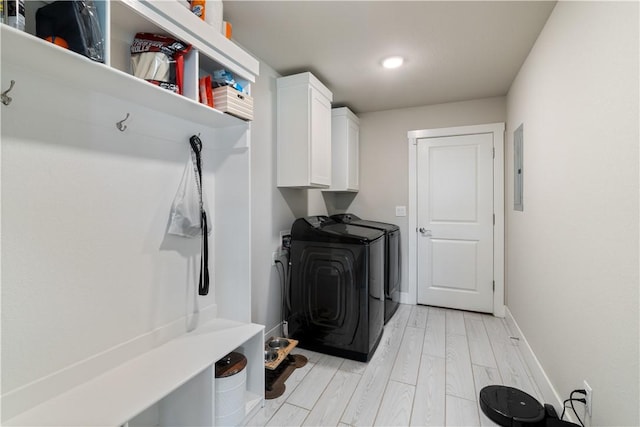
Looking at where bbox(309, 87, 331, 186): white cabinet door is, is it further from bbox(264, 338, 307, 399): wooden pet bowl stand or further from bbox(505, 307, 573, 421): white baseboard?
bbox(505, 307, 573, 421): white baseboard

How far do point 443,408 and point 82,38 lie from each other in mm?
2359

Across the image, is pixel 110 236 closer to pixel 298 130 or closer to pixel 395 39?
pixel 298 130

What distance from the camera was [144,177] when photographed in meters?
1.40

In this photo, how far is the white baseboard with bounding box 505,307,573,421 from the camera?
1.62m

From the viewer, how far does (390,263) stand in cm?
300

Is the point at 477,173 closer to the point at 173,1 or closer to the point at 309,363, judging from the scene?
the point at 309,363

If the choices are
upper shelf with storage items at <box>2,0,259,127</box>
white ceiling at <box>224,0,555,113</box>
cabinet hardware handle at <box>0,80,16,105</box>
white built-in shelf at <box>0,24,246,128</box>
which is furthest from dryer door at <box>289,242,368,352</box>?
cabinet hardware handle at <box>0,80,16,105</box>

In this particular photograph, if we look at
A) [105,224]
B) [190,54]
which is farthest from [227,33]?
[105,224]

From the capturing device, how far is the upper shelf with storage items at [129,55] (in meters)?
0.91

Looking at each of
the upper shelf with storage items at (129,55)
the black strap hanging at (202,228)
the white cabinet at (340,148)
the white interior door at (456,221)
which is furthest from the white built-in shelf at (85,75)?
the white interior door at (456,221)

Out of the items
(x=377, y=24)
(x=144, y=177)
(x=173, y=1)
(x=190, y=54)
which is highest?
(x=377, y=24)

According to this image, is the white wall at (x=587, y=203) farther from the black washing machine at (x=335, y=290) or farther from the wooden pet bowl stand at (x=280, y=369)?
the wooden pet bowl stand at (x=280, y=369)

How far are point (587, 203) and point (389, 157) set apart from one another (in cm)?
234

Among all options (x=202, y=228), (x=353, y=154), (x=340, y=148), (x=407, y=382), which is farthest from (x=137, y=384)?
(x=353, y=154)
